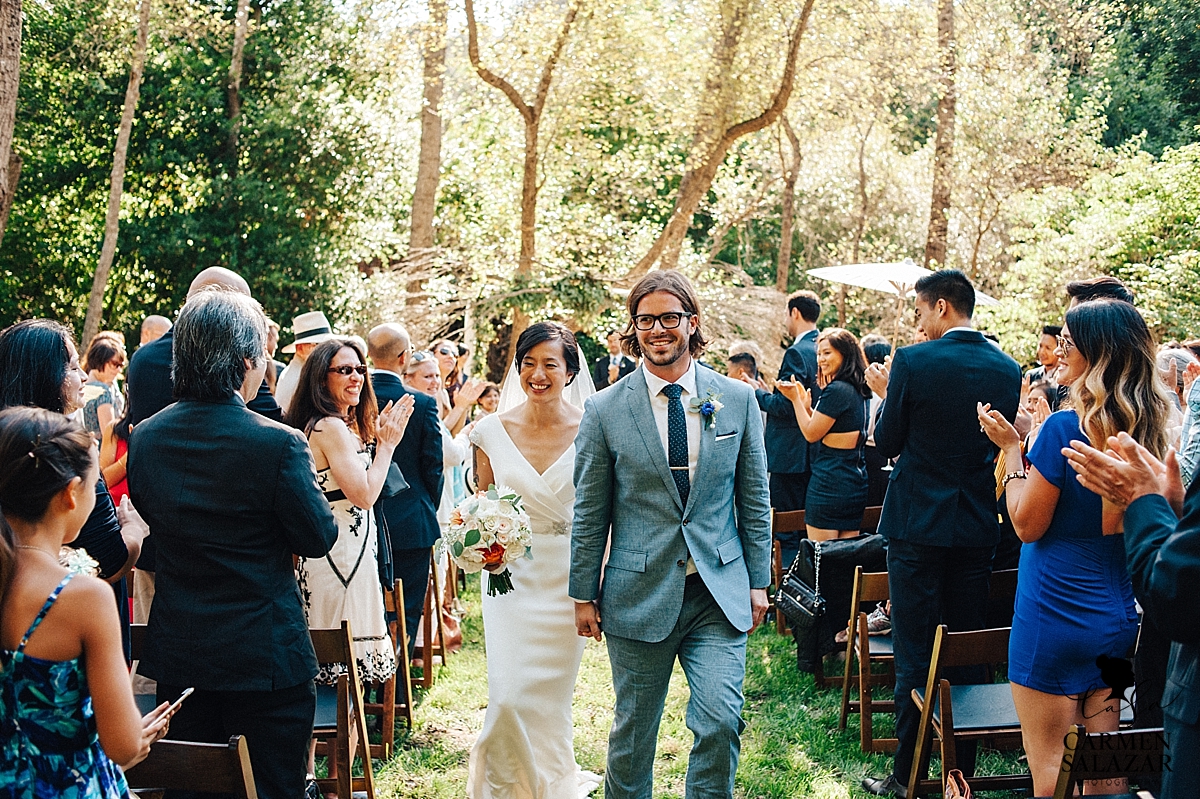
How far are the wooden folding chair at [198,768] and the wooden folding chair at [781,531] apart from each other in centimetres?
490

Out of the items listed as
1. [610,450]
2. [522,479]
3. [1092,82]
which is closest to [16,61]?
[522,479]

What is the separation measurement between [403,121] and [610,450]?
16.5m

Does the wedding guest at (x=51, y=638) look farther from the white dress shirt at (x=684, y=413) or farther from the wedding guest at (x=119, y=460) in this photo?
the wedding guest at (x=119, y=460)

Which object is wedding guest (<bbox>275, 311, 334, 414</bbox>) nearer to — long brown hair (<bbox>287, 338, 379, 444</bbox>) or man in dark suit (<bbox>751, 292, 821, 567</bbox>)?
long brown hair (<bbox>287, 338, 379, 444</bbox>)

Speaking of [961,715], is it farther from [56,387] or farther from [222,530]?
[56,387]

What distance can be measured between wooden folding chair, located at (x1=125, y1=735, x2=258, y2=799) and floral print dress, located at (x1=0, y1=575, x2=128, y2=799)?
0.50 ft

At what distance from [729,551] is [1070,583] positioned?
3.88 feet

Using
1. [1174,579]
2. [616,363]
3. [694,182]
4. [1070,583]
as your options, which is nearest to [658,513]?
[1070,583]

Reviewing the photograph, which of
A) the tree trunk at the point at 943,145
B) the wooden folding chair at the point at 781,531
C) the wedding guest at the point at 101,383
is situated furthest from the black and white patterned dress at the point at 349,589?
the tree trunk at the point at 943,145

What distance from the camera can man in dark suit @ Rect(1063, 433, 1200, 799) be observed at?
2346 mm

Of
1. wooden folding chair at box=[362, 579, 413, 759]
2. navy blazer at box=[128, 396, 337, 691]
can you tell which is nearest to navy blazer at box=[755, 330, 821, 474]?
wooden folding chair at box=[362, 579, 413, 759]

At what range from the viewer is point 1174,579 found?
2344mm

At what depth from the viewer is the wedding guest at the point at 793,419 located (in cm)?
827

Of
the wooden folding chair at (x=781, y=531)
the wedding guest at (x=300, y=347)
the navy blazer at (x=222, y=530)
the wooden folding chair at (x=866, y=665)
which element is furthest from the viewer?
the wooden folding chair at (x=781, y=531)
